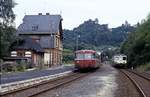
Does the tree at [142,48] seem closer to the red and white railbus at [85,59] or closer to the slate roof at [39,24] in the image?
the slate roof at [39,24]

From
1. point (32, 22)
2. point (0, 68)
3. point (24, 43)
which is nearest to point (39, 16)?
point (32, 22)

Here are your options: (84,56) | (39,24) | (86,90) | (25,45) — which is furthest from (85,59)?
(39,24)

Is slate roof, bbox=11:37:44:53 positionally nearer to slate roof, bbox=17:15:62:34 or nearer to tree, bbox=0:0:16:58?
tree, bbox=0:0:16:58

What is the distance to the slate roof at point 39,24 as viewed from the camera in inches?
3639

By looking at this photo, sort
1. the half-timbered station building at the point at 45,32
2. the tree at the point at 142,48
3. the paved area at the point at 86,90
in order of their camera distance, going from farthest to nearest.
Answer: the half-timbered station building at the point at 45,32
the tree at the point at 142,48
the paved area at the point at 86,90

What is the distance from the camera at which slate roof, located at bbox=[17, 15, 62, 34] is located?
9244cm

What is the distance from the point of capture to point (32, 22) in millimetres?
94938

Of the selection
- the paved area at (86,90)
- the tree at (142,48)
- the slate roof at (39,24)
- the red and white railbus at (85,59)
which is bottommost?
the paved area at (86,90)

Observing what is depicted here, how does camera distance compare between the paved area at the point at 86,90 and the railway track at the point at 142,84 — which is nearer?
the paved area at the point at 86,90

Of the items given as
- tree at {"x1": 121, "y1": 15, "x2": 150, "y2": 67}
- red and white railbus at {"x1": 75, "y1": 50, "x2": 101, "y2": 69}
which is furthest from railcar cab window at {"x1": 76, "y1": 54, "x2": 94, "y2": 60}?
tree at {"x1": 121, "y1": 15, "x2": 150, "y2": 67}

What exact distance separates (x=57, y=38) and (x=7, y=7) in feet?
80.8

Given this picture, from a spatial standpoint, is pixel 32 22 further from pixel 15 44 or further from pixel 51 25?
pixel 15 44

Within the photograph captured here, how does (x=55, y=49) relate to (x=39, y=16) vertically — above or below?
below

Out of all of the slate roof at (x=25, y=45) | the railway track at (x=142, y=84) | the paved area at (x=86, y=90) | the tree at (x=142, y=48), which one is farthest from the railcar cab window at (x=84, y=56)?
the paved area at (x=86, y=90)
